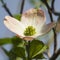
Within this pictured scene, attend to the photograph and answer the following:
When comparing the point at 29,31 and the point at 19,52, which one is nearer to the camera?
the point at 19,52

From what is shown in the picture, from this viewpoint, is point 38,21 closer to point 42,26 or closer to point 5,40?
point 42,26

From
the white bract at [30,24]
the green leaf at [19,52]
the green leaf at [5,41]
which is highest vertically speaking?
the white bract at [30,24]

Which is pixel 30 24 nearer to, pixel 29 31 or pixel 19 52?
pixel 29 31

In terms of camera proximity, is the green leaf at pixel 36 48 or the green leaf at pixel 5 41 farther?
the green leaf at pixel 5 41

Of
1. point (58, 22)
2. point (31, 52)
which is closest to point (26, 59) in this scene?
point (31, 52)

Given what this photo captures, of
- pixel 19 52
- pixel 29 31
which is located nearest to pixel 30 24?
pixel 29 31
